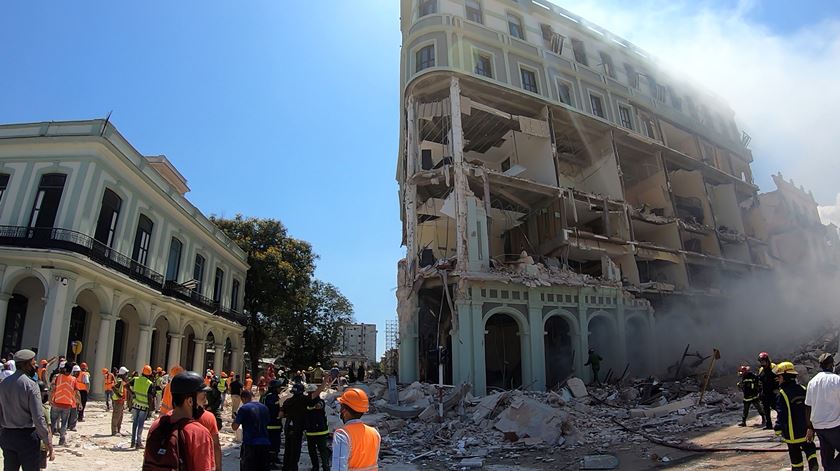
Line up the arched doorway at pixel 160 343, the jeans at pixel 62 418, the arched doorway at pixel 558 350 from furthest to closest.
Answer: the arched doorway at pixel 160 343
the arched doorway at pixel 558 350
the jeans at pixel 62 418

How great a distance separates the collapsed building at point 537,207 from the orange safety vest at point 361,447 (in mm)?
16725

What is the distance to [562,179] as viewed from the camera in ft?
97.5

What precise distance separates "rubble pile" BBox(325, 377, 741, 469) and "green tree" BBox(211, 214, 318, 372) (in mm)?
18837

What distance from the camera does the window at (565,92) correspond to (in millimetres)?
27263

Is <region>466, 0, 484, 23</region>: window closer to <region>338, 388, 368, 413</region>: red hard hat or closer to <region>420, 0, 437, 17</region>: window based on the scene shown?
<region>420, 0, 437, 17</region>: window

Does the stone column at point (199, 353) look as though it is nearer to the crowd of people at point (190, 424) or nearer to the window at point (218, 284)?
the window at point (218, 284)

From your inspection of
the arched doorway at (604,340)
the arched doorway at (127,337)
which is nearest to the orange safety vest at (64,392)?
the arched doorway at (127,337)

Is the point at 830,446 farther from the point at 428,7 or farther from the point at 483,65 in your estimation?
the point at 428,7

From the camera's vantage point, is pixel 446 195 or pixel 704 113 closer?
pixel 446 195

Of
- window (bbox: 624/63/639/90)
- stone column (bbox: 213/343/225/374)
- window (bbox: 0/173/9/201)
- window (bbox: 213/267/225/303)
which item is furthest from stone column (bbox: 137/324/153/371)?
window (bbox: 624/63/639/90)

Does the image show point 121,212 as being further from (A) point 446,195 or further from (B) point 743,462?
(B) point 743,462

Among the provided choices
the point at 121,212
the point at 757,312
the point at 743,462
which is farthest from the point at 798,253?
the point at 121,212

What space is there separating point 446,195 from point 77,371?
16250 mm

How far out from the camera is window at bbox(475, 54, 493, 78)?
978 inches
